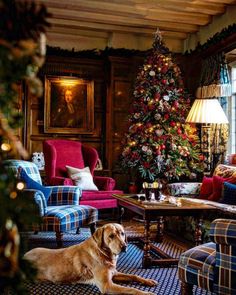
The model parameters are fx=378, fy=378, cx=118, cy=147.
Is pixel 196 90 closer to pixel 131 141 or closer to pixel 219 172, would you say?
pixel 131 141

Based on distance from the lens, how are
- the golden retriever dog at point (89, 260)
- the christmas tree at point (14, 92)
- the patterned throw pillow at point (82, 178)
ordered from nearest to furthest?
1. the christmas tree at point (14, 92)
2. the golden retriever dog at point (89, 260)
3. the patterned throw pillow at point (82, 178)

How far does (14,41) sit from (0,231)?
1.06ft

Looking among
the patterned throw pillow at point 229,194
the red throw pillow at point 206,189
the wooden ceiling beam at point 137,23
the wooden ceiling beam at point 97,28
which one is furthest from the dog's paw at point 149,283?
the wooden ceiling beam at point 97,28

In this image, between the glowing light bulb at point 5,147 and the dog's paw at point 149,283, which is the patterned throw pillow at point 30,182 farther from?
the glowing light bulb at point 5,147

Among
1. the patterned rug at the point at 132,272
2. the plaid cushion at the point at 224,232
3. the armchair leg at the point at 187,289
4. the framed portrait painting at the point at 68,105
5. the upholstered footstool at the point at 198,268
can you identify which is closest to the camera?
the plaid cushion at the point at 224,232

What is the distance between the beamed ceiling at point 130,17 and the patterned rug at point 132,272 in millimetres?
3152

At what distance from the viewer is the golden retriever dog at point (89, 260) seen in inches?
99.5

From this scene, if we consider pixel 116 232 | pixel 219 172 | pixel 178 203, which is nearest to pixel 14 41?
pixel 116 232

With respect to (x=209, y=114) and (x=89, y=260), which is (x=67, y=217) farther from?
(x=209, y=114)

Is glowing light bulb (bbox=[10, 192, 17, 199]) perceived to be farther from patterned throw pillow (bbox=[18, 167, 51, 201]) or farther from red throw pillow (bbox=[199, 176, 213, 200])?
red throw pillow (bbox=[199, 176, 213, 200])

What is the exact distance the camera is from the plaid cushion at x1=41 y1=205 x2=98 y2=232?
11.7ft

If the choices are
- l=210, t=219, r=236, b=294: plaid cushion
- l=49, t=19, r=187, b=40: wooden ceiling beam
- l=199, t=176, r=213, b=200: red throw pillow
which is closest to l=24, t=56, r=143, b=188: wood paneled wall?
l=49, t=19, r=187, b=40: wooden ceiling beam

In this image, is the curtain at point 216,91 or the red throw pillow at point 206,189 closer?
the red throw pillow at point 206,189

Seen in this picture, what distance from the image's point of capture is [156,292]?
2639 mm
